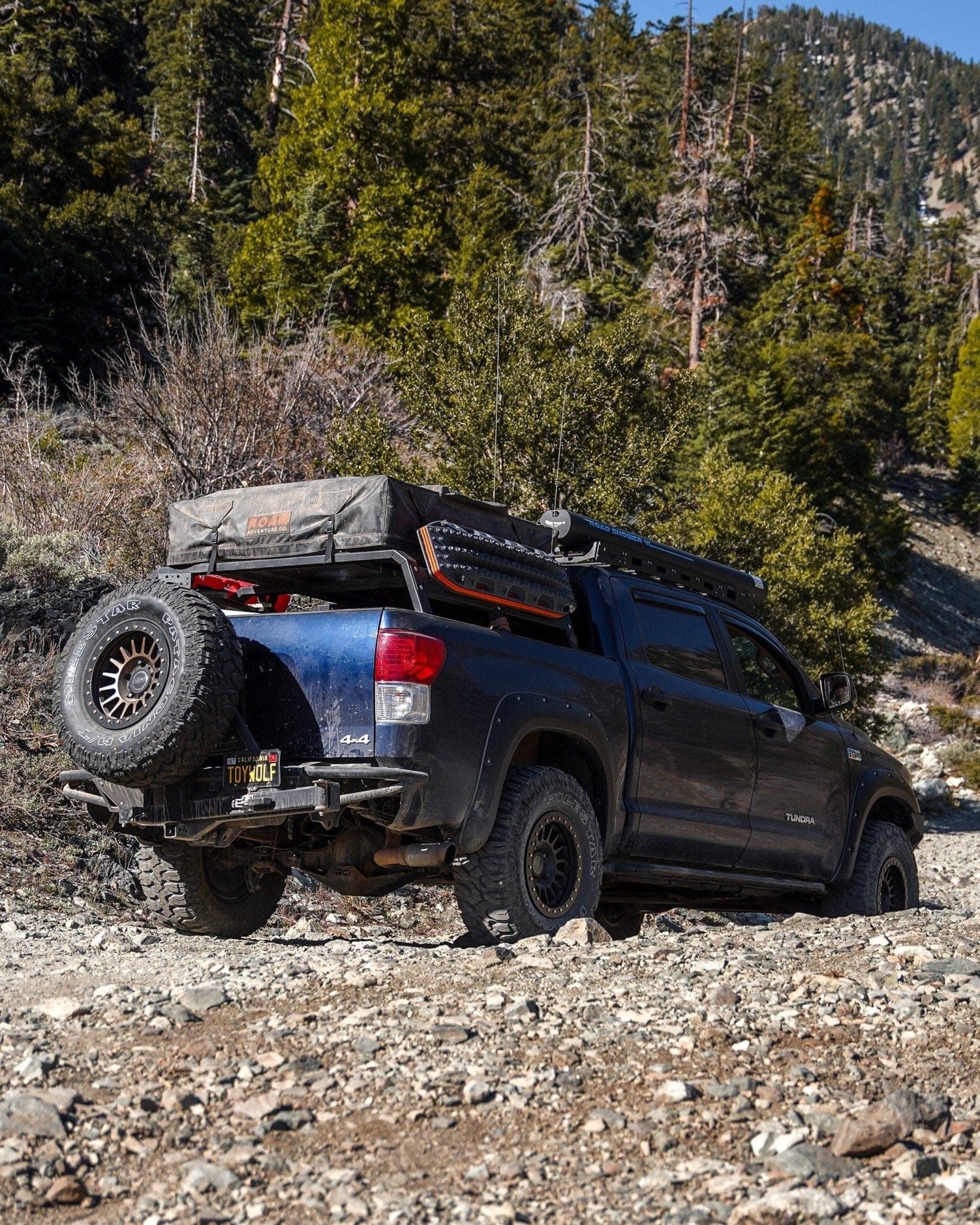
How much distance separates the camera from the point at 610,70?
48406 millimetres

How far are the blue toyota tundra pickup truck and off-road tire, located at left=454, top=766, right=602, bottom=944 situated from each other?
1 cm

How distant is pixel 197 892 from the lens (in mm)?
6723

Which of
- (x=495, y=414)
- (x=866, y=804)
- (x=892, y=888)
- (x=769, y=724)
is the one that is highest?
(x=495, y=414)

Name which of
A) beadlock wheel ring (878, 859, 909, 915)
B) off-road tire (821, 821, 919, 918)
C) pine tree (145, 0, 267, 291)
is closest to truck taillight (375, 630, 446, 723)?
off-road tire (821, 821, 919, 918)

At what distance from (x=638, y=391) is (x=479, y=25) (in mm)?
28641

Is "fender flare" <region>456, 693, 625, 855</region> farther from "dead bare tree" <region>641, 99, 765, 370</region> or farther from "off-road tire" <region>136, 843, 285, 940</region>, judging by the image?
"dead bare tree" <region>641, 99, 765, 370</region>

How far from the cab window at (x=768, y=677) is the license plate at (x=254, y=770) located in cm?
365

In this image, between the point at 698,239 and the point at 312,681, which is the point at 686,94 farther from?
the point at 312,681

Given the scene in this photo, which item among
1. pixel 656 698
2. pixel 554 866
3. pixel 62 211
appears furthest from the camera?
pixel 62 211

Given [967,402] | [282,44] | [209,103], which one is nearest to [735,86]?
[282,44]

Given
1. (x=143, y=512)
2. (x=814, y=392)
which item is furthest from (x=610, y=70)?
(x=143, y=512)

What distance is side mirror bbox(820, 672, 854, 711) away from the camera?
852 centimetres

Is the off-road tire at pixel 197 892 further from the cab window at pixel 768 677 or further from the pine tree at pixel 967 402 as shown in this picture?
the pine tree at pixel 967 402

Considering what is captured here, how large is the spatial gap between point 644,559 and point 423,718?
8.15 feet
